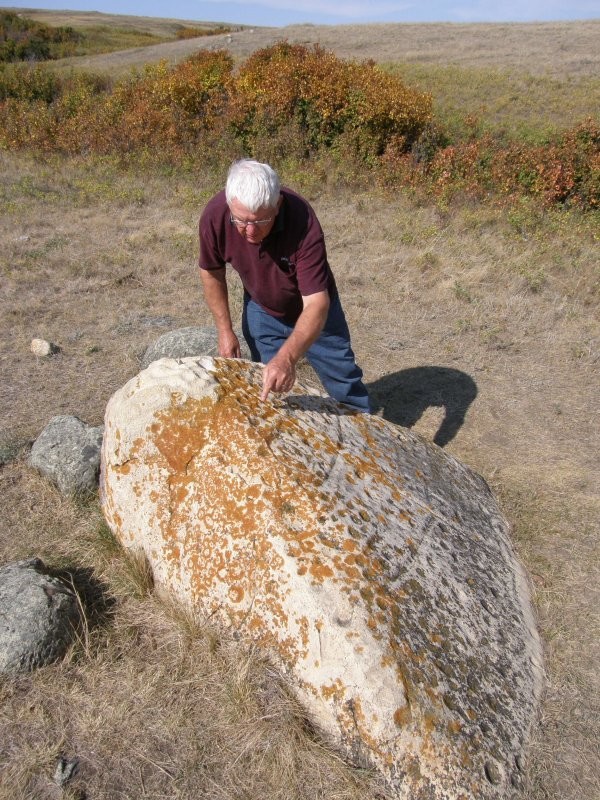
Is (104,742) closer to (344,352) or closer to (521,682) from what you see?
(521,682)

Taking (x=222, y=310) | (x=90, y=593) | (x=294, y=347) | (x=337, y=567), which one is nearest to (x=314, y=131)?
(x=222, y=310)

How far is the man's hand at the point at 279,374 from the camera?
98.3 inches

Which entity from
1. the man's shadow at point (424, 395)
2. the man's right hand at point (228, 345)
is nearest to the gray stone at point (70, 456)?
the man's right hand at point (228, 345)

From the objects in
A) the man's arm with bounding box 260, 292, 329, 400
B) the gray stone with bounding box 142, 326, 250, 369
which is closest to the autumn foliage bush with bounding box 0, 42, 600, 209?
the gray stone with bounding box 142, 326, 250, 369

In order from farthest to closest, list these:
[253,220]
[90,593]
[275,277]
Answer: [275,277] < [90,593] < [253,220]

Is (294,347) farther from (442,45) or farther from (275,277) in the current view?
(442,45)

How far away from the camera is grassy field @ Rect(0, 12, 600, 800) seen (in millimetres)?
2242

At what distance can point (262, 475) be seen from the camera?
2.48m

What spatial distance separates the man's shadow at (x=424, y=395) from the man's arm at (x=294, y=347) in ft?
7.00

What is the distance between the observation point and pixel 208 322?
6164 mm

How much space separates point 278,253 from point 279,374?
2.48 feet

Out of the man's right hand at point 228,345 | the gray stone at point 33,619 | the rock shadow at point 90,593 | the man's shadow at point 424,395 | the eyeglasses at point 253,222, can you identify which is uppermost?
the eyeglasses at point 253,222

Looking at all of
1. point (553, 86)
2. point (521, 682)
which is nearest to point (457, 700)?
point (521, 682)

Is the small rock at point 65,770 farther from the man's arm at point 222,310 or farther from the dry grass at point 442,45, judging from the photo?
the dry grass at point 442,45
